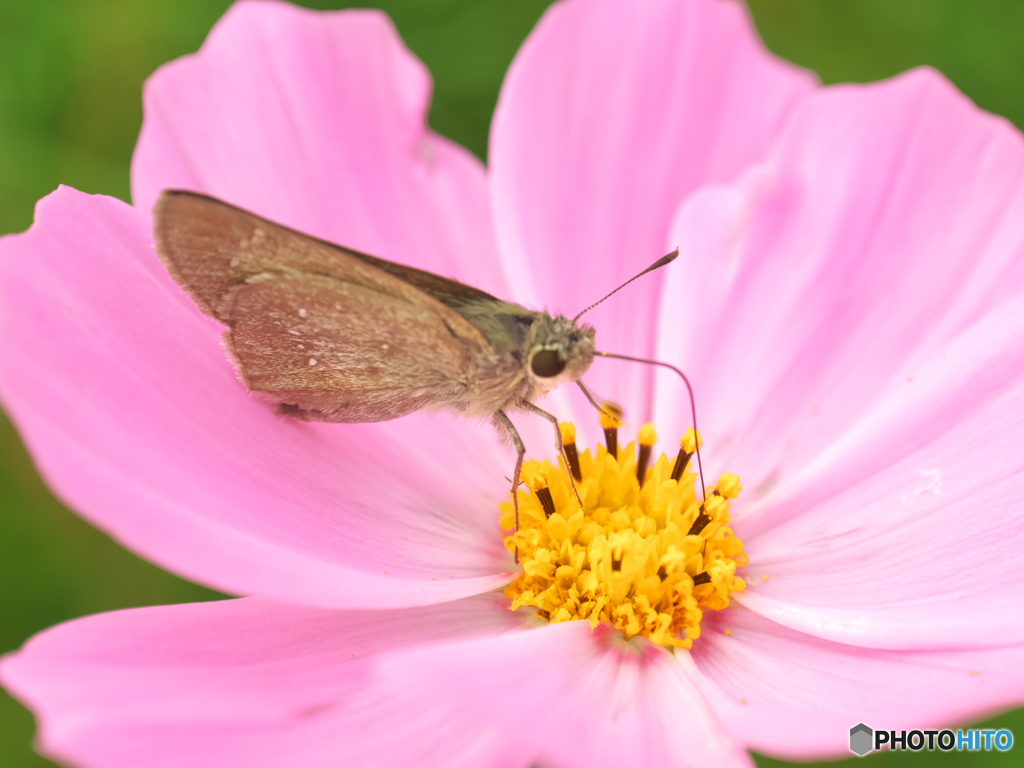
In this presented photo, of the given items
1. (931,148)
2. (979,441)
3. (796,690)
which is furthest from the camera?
(931,148)

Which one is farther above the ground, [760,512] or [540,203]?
[540,203]

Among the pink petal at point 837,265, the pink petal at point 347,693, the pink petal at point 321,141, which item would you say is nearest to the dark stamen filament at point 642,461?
the pink petal at point 837,265

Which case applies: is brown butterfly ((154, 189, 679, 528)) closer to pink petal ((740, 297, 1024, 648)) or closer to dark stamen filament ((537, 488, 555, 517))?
dark stamen filament ((537, 488, 555, 517))

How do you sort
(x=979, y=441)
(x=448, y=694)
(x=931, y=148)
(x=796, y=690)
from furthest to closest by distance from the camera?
(x=931, y=148) → (x=979, y=441) → (x=796, y=690) → (x=448, y=694)

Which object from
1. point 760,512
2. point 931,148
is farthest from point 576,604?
point 931,148

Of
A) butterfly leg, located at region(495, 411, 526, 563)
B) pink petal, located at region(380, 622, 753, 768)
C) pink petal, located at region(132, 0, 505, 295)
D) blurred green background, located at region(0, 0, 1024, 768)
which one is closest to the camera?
pink petal, located at region(380, 622, 753, 768)

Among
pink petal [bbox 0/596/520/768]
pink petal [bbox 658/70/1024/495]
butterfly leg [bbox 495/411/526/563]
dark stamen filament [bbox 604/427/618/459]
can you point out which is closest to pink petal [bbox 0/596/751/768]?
pink petal [bbox 0/596/520/768]

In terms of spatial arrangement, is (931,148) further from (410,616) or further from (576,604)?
(410,616)
